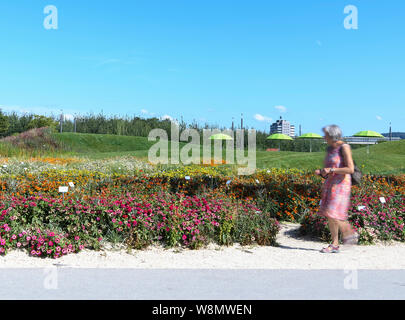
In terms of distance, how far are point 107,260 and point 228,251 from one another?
5.00 ft

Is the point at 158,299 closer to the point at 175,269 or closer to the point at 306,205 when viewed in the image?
the point at 175,269

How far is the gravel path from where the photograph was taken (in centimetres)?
461

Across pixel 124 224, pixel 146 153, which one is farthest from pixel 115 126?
pixel 124 224

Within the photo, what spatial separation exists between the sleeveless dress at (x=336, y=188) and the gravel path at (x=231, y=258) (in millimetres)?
568

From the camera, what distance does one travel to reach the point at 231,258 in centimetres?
493

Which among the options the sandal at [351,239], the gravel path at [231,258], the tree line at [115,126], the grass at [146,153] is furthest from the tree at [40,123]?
the sandal at [351,239]

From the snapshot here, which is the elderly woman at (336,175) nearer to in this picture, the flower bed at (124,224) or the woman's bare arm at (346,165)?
the woman's bare arm at (346,165)

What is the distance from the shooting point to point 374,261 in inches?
193

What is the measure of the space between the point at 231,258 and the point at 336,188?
1.53 m

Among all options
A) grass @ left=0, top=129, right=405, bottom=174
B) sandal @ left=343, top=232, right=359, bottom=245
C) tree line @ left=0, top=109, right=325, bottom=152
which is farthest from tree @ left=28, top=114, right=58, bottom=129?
sandal @ left=343, top=232, right=359, bottom=245

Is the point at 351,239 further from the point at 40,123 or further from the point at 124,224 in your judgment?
the point at 40,123

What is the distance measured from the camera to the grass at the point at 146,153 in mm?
16844

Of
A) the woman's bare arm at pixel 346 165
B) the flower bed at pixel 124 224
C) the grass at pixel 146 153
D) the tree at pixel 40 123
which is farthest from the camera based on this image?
the tree at pixel 40 123
